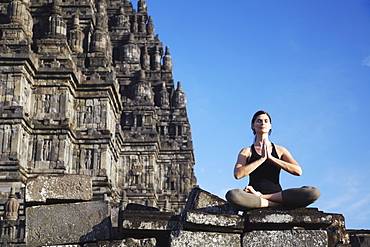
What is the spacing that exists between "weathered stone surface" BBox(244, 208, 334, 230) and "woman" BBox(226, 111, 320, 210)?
5.2 inches

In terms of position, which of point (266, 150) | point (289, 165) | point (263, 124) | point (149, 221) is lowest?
point (149, 221)

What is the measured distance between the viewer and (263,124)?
8859mm

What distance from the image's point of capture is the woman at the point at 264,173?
325 inches

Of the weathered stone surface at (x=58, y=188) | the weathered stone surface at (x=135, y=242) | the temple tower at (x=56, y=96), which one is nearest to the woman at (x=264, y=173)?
the weathered stone surface at (x=135, y=242)

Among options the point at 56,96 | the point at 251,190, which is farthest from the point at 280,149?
the point at 56,96

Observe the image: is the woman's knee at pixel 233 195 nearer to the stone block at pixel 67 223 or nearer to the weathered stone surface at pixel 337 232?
the weathered stone surface at pixel 337 232

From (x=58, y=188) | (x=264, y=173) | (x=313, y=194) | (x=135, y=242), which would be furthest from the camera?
(x=58, y=188)

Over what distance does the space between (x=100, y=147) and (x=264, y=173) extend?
22.6 meters

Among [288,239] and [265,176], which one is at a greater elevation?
[265,176]

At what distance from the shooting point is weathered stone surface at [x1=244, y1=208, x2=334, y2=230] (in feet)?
27.0

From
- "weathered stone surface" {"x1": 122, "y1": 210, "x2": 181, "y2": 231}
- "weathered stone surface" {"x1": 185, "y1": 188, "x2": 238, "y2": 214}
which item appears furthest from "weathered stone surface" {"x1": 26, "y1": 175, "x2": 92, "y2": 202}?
"weathered stone surface" {"x1": 185, "y1": 188, "x2": 238, "y2": 214}

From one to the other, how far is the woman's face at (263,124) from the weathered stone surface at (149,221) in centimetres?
163

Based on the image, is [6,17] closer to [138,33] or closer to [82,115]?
[82,115]

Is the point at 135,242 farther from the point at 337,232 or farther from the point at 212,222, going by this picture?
the point at 337,232
